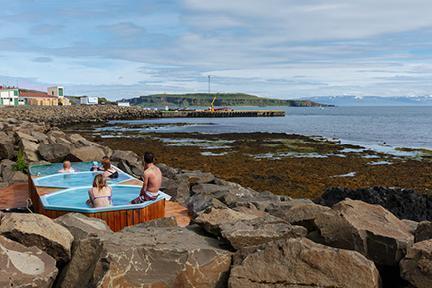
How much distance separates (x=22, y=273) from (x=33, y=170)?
365 inches

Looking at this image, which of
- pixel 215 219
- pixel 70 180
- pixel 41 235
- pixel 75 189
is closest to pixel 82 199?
pixel 75 189

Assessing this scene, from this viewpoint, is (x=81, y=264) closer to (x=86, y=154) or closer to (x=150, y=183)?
(x=150, y=183)

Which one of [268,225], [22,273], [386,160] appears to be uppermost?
[268,225]

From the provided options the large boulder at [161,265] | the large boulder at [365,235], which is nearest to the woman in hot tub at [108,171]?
the large boulder at [161,265]

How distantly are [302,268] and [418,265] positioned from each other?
1.15 metres

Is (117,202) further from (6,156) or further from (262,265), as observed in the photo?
(6,156)

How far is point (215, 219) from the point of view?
6.40 metres

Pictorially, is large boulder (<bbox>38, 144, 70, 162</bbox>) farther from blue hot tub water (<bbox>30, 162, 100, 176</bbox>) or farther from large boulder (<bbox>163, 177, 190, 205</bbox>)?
large boulder (<bbox>163, 177, 190, 205</bbox>)

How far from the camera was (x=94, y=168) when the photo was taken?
1520cm

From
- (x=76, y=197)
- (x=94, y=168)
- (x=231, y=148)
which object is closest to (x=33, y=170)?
(x=94, y=168)

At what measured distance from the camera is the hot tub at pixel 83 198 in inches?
349

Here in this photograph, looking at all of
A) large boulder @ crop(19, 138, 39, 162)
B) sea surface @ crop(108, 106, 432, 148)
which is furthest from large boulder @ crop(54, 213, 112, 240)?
sea surface @ crop(108, 106, 432, 148)

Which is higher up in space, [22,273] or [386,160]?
[22,273]

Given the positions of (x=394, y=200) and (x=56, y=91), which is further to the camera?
(x=56, y=91)
